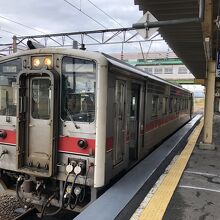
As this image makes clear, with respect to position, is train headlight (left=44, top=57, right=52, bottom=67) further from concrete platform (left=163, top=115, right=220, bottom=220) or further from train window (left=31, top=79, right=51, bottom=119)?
concrete platform (left=163, top=115, right=220, bottom=220)

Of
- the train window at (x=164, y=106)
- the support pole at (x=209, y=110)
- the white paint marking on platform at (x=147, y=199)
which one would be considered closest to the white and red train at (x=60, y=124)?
the white paint marking on platform at (x=147, y=199)

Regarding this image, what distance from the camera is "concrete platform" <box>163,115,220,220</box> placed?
4840 mm

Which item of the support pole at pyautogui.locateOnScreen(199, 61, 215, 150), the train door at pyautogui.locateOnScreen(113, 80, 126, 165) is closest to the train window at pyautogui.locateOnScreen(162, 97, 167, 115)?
the support pole at pyautogui.locateOnScreen(199, 61, 215, 150)

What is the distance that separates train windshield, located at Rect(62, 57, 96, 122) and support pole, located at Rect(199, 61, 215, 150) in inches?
247

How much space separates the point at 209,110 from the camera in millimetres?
11023

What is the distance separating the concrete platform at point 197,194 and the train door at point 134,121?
121 cm

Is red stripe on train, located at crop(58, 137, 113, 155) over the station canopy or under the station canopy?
under

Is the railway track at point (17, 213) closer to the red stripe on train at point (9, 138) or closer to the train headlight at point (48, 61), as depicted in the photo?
the red stripe on train at point (9, 138)

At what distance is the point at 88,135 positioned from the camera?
5227 mm

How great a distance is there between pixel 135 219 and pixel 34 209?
2341mm

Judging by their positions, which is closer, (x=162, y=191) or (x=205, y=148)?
(x=162, y=191)

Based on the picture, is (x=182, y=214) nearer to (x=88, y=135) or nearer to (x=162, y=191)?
(x=162, y=191)

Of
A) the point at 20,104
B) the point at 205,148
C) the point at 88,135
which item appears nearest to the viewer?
the point at 88,135

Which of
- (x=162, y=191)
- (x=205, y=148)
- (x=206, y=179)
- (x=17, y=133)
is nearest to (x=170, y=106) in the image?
(x=205, y=148)
